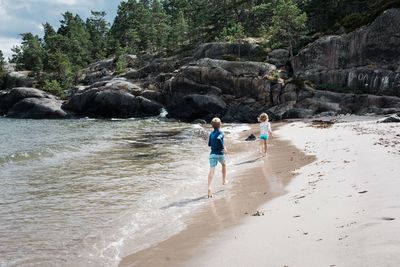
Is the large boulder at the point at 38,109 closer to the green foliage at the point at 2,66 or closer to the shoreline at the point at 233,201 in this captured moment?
the green foliage at the point at 2,66

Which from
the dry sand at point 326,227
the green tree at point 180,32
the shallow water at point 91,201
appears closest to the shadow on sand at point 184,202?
the shallow water at point 91,201

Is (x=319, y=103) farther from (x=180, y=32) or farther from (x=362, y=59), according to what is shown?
(x=180, y=32)

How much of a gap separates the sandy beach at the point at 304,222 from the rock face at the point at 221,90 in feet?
111

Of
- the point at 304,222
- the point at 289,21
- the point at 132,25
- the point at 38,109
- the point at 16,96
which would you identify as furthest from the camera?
the point at 132,25

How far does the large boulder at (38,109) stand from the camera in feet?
197

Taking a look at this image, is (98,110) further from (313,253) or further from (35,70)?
(313,253)

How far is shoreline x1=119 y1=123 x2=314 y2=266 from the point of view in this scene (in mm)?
7340

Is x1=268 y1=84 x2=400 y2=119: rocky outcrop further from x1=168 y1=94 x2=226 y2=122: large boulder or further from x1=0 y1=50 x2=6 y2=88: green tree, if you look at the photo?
x1=0 y1=50 x2=6 y2=88: green tree

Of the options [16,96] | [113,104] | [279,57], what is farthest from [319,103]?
[16,96]

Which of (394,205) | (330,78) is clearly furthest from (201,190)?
(330,78)

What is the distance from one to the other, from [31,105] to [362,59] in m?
47.9

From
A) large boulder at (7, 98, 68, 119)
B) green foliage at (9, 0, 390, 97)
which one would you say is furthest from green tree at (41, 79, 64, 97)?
large boulder at (7, 98, 68, 119)

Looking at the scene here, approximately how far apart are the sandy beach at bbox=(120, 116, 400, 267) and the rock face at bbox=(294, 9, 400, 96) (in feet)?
101

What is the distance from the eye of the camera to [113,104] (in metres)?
55.8
